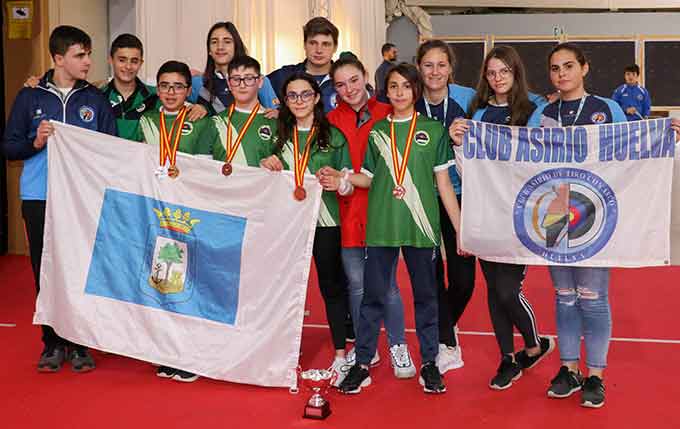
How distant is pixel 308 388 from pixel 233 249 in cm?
70

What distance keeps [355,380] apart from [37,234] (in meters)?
1.68

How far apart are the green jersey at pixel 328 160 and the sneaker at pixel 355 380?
2.17 ft

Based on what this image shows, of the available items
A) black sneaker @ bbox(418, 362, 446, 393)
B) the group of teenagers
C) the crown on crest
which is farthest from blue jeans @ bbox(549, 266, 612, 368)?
the crown on crest

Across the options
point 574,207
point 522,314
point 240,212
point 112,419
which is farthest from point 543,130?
point 112,419

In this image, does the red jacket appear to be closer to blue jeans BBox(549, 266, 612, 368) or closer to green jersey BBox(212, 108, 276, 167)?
green jersey BBox(212, 108, 276, 167)

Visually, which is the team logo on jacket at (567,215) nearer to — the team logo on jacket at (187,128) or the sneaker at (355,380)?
the sneaker at (355,380)

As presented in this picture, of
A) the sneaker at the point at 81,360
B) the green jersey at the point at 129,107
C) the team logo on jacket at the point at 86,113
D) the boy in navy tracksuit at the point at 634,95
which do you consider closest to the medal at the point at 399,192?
the green jersey at the point at 129,107

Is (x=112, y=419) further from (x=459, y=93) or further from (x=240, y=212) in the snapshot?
(x=459, y=93)

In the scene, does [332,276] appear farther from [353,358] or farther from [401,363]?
[401,363]

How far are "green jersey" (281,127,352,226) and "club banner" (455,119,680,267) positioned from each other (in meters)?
0.53

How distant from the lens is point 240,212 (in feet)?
11.5

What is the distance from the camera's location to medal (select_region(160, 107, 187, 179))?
11.7 ft

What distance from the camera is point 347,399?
3.33m

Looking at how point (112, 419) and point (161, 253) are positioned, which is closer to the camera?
point (112, 419)
